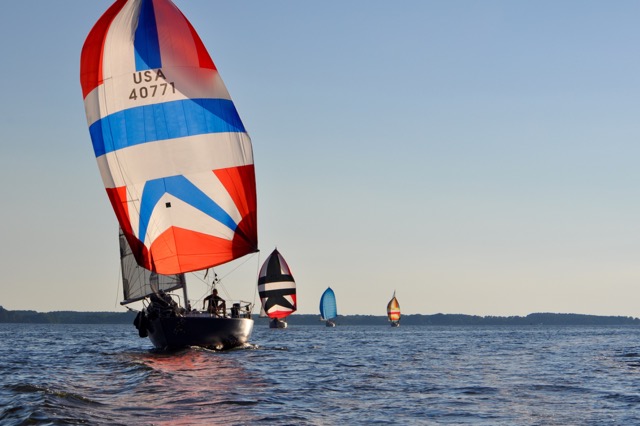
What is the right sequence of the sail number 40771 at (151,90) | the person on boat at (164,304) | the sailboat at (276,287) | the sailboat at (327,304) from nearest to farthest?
the person on boat at (164,304) < the sail number 40771 at (151,90) < the sailboat at (276,287) < the sailboat at (327,304)

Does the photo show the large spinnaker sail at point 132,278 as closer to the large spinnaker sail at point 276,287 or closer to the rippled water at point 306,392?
the rippled water at point 306,392

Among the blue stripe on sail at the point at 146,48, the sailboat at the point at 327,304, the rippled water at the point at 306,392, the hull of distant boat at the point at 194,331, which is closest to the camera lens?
the rippled water at the point at 306,392

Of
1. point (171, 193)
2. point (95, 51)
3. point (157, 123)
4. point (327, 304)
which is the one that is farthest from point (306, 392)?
point (327, 304)

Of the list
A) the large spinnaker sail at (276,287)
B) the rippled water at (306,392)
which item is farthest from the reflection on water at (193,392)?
the large spinnaker sail at (276,287)

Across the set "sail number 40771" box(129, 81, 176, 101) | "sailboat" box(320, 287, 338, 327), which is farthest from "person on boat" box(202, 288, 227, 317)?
"sailboat" box(320, 287, 338, 327)

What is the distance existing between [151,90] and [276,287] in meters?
58.3

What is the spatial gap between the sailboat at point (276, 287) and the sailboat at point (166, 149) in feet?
176

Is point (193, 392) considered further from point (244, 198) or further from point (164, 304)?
point (244, 198)

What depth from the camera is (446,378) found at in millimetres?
25656

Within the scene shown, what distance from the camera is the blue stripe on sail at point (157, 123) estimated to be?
3419 centimetres

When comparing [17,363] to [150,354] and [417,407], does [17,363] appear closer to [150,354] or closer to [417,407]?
[150,354]

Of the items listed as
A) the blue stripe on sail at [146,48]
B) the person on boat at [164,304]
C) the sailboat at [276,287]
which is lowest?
the person on boat at [164,304]

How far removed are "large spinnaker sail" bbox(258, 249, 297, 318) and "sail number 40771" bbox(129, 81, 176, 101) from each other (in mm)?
55270

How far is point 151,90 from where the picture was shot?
112 feet
